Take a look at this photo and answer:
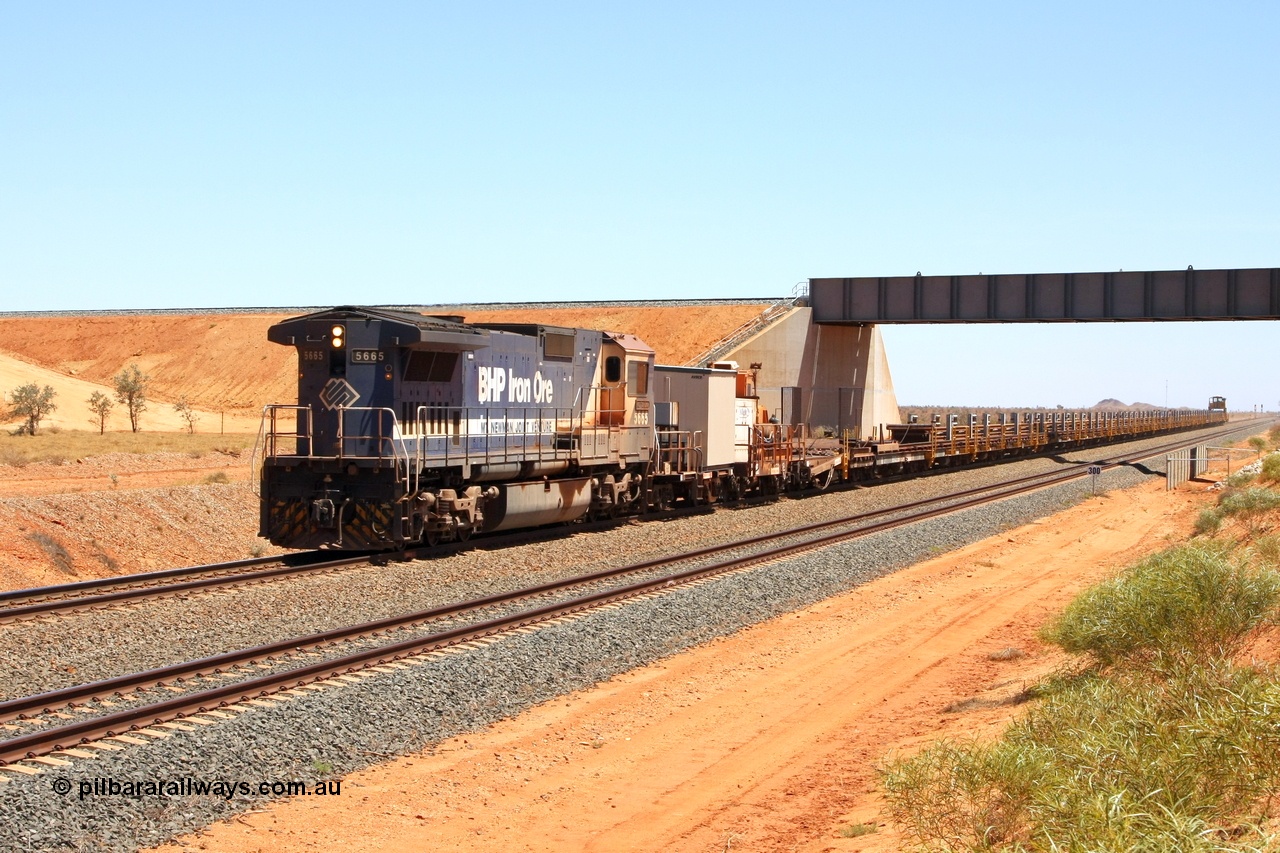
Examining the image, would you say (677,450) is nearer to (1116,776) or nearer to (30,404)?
(1116,776)

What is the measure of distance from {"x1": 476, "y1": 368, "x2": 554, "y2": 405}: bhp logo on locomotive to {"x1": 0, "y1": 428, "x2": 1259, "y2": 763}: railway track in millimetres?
4380

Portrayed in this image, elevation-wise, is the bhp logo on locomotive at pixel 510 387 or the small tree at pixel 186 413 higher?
the bhp logo on locomotive at pixel 510 387

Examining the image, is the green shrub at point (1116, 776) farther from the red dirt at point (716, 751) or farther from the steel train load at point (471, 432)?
the steel train load at point (471, 432)

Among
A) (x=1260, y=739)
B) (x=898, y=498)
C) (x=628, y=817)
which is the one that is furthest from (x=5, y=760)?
(x=898, y=498)

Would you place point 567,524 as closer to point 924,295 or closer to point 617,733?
point 617,733

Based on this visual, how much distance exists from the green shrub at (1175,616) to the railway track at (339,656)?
6131 mm

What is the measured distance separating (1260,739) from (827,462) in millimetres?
27683

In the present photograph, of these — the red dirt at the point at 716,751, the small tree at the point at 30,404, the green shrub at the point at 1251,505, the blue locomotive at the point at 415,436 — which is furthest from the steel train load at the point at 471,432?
the small tree at the point at 30,404

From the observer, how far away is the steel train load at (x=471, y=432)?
1764 cm

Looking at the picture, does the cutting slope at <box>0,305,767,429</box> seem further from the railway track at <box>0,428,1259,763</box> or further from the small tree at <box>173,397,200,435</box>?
the railway track at <box>0,428,1259,763</box>

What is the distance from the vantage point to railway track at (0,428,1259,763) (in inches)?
351

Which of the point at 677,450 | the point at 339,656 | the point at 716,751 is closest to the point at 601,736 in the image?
the point at 716,751

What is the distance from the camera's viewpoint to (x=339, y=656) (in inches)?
449

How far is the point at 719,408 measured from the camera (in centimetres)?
2730
